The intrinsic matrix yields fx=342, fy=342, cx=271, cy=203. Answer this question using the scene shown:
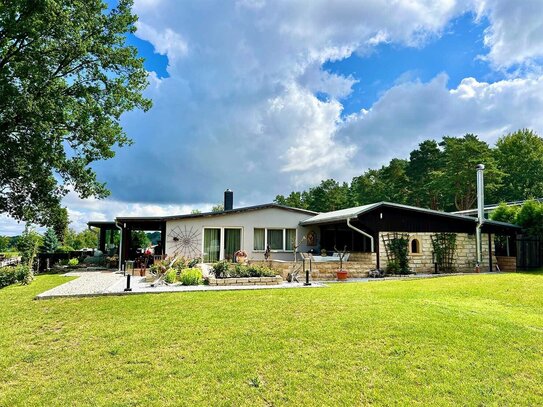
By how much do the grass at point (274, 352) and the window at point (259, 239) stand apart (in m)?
9.76

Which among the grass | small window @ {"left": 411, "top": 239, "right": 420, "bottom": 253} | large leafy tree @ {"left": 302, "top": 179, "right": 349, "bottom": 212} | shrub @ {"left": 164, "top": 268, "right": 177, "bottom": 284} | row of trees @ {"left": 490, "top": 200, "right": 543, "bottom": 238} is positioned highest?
large leafy tree @ {"left": 302, "top": 179, "right": 349, "bottom": 212}

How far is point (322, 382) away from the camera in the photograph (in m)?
4.33

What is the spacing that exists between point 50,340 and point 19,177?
11.2 metres

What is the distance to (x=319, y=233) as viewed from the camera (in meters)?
19.9

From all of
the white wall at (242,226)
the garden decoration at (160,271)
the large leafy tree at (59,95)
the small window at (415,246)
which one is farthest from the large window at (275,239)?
the large leafy tree at (59,95)

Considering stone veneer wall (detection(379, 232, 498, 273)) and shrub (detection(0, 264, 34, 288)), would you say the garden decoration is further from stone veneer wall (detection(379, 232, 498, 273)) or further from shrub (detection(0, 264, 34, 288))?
stone veneer wall (detection(379, 232, 498, 273))

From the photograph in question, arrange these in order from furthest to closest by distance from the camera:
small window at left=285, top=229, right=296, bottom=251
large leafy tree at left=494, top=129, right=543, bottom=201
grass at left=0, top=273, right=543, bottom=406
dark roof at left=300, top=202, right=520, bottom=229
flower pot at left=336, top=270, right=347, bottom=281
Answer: large leafy tree at left=494, top=129, right=543, bottom=201
small window at left=285, top=229, right=296, bottom=251
dark roof at left=300, top=202, right=520, bottom=229
flower pot at left=336, top=270, right=347, bottom=281
grass at left=0, top=273, right=543, bottom=406

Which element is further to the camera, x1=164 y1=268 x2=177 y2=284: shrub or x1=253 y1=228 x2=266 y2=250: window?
x1=253 y1=228 x2=266 y2=250: window

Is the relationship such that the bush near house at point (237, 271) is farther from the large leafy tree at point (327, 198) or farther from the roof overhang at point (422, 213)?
the large leafy tree at point (327, 198)

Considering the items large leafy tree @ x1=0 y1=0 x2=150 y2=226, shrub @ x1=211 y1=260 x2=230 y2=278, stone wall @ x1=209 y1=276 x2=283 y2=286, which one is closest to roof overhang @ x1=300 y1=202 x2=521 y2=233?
stone wall @ x1=209 y1=276 x2=283 y2=286

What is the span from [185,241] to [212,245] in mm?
1372

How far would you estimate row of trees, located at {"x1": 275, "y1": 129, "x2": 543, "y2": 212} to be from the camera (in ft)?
123

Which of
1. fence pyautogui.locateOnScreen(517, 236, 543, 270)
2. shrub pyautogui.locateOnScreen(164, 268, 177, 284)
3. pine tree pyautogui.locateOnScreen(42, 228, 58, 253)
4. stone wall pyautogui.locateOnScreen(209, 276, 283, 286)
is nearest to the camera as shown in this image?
stone wall pyautogui.locateOnScreen(209, 276, 283, 286)

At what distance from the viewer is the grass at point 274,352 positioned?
4109mm
